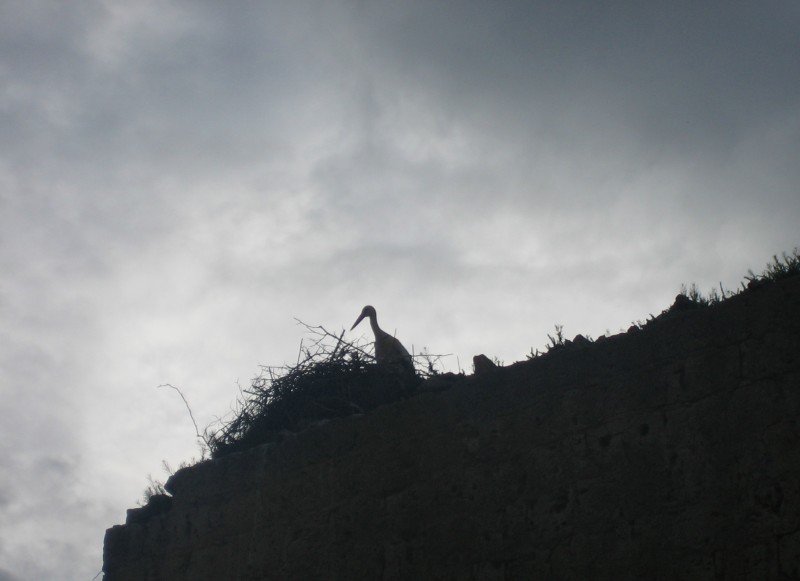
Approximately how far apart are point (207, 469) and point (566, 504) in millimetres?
3087

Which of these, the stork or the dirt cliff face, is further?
the stork

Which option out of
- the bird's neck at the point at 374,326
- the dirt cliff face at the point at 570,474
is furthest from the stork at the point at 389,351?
the dirt cliff face at the point at 570,474

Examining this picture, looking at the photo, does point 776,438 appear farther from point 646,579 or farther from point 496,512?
point 496,512

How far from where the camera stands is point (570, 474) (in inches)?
197

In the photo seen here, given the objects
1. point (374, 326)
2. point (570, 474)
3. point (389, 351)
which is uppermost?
point (374, 326)

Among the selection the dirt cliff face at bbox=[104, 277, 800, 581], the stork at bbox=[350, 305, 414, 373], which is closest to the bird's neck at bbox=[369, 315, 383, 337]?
the stork at bbox=[350, 305, 414, 373]

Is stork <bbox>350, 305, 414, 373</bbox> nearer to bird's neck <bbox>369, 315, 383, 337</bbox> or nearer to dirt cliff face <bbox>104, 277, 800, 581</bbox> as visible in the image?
bird's neck <bbox>369, 315, 383, 337</bbox>

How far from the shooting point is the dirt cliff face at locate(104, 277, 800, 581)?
4.43m

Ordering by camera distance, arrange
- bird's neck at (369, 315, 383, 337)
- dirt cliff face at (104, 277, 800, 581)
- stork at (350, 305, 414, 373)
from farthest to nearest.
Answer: bird's neck at (369, 315, 383, 337)
stork at (350, 305, 414, 373)
dirt cliff face at (104, 277, 800, 581)

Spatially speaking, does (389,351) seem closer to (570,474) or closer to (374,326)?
(374,326)

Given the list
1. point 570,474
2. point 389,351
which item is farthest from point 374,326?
point 570,474

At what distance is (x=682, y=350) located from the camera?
491cm

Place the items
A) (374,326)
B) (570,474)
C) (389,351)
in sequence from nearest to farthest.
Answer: (570,474) → (389,351) → (374,326)

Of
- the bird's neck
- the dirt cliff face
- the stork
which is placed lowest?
the dirt cliff face
